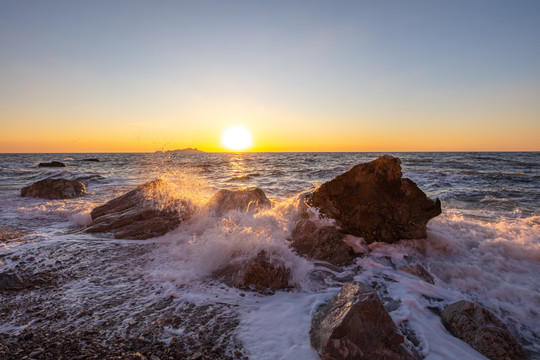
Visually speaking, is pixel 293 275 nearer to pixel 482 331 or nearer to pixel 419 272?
pixel 419 272

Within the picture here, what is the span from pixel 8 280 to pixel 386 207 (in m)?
6.09

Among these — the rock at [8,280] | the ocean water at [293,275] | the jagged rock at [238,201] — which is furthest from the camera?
the jagged rock at [238,201]

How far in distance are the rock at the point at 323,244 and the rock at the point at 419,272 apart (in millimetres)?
882

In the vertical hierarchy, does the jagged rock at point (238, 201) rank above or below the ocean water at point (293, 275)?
above

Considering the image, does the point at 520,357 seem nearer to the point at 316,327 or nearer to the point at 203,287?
the point at 316,327

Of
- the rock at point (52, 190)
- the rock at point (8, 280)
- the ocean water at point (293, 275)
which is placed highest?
the rock at point (52, 190)

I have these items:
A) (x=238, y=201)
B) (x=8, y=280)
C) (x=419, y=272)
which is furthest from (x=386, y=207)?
(x=8, y=280)

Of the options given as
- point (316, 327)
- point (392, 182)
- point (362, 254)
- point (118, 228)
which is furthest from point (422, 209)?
point (118, 228)

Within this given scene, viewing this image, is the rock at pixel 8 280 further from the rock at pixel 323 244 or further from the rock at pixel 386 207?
the rock at pixel 386 207

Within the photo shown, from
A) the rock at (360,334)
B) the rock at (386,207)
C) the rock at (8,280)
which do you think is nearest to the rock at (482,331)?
the rock at (360,334)

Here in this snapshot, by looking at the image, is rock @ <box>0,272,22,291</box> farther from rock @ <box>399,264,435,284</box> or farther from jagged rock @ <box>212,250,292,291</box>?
rock @ <box>399,264,435,284</box>

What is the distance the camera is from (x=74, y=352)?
7.65 ft

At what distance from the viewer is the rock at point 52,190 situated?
34.4 feet

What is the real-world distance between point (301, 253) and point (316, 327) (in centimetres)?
197
